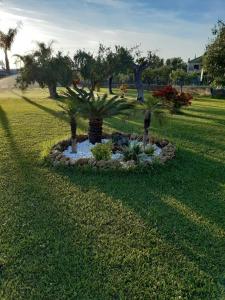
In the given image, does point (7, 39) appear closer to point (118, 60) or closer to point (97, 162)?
point (118, 60)

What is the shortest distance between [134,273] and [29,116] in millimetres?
14343

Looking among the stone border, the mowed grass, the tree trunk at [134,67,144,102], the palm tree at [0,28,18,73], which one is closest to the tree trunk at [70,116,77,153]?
the stone border

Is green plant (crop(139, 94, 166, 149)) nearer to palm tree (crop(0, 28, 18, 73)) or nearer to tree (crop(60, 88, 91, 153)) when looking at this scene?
tree (crop(60, 88, 91, 153))

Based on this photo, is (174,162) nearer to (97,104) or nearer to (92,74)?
(97,104)

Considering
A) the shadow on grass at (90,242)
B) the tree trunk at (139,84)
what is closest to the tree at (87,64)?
the tree trunk at (139,84)

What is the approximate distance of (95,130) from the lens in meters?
10.1

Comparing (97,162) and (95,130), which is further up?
(95,130)

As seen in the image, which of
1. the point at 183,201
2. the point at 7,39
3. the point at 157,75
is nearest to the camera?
the point at 183,201

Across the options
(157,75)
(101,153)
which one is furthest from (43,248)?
(157,75)

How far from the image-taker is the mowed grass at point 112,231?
3.94 m

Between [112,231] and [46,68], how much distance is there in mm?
26522

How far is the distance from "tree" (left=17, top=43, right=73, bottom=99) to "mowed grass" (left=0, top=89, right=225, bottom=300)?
21.5 metres

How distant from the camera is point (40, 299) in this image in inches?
145

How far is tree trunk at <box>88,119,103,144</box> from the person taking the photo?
998 centimetres
